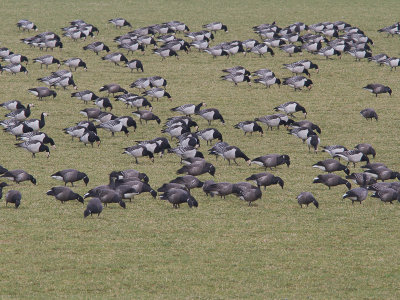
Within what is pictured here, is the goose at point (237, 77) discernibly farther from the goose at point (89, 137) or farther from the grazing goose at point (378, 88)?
the goose at point (89, 137)

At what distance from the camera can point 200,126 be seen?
38562mm

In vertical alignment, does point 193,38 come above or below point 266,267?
below

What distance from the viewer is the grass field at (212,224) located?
60.2 ft

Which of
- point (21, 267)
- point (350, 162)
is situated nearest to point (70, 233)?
point (21, 267)

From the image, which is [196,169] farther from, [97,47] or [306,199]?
[97,47]

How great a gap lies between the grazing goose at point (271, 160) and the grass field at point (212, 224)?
50 centimetres

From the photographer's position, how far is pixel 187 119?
3622 cm

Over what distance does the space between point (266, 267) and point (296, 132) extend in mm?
16551

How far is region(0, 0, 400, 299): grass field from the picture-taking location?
1834cm

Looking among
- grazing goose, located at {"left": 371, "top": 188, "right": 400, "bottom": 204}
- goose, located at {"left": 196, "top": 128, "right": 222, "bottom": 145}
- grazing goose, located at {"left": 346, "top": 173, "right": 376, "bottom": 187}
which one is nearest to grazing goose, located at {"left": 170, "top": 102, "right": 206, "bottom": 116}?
goose, located at {"left": 196, "top": 128, "right": 222, "bottom": 145}

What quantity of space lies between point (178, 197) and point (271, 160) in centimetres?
689

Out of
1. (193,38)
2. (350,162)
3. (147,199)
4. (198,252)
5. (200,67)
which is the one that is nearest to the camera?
(198,252)

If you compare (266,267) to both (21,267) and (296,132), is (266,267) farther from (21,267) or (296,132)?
(296,132)

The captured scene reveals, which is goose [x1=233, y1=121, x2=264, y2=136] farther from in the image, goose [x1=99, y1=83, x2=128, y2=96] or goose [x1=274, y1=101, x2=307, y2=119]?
goose [x1=99, y1=83, x2=128, y2=96]
